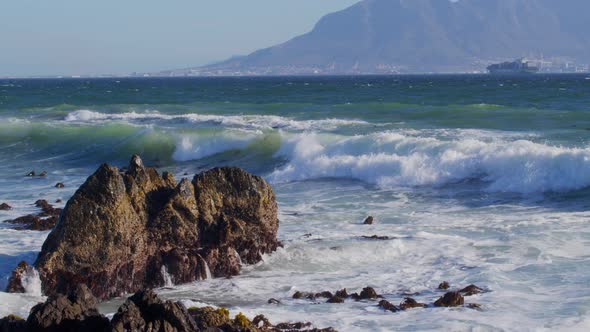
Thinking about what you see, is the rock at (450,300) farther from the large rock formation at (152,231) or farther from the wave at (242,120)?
the wave at (242,120)

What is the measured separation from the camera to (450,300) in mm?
9336

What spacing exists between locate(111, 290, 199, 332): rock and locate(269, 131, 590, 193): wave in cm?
1327

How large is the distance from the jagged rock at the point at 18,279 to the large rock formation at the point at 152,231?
0.14 meters

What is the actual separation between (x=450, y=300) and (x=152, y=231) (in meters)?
3.95

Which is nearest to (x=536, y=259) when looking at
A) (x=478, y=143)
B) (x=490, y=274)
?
(x=490, y=274)

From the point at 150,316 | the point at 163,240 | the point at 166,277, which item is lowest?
the point at 166,277

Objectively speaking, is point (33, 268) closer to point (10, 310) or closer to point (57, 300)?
point (10, 310)

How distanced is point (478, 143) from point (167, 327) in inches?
690

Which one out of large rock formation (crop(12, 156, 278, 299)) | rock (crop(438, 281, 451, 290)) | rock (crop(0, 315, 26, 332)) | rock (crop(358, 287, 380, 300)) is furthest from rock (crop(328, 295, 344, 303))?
rock (crop(0, 315, 26, 332))

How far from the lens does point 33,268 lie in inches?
389

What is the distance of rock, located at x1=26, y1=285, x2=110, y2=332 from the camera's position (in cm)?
665

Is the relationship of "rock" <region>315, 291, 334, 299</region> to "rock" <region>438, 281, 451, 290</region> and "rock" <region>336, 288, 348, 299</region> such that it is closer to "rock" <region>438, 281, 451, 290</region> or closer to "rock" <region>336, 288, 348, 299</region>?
"rock" <region>336, 288, 348, 299</region>

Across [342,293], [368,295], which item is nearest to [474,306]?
[368,295]

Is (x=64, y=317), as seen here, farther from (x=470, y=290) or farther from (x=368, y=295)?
(x=470, y=290)
